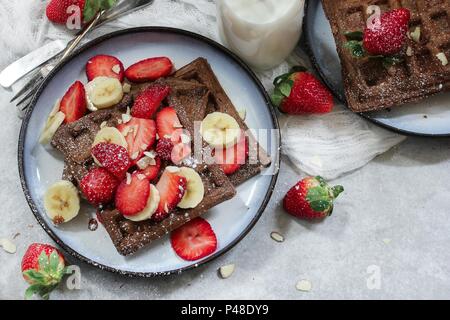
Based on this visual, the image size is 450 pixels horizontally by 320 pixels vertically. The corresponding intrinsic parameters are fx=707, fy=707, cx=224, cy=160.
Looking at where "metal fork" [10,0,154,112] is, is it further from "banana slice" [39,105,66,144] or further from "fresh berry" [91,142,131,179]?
"fresh berry" [91,142,131,179]

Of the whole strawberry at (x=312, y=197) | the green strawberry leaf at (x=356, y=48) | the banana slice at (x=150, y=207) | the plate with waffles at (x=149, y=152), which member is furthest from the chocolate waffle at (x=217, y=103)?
the green strawberry leaf at (x=356, y=48)

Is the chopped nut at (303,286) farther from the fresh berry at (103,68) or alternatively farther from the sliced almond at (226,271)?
the fresh berry at (103,68)

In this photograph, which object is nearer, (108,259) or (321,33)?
(108,259)

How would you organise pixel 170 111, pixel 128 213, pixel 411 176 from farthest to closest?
pixel 411 176 → pixel 170 111 → pixel 128 213

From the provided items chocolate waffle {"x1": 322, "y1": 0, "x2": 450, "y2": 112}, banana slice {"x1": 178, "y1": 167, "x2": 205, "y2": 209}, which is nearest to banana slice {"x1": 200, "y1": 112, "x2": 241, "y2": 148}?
banana slice {"x1": 178, "y1": 167, "x2": 205, "y2": 209}

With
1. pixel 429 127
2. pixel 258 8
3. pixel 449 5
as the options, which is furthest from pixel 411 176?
pixel 258 8

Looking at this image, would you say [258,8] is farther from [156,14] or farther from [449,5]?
[449,5]
